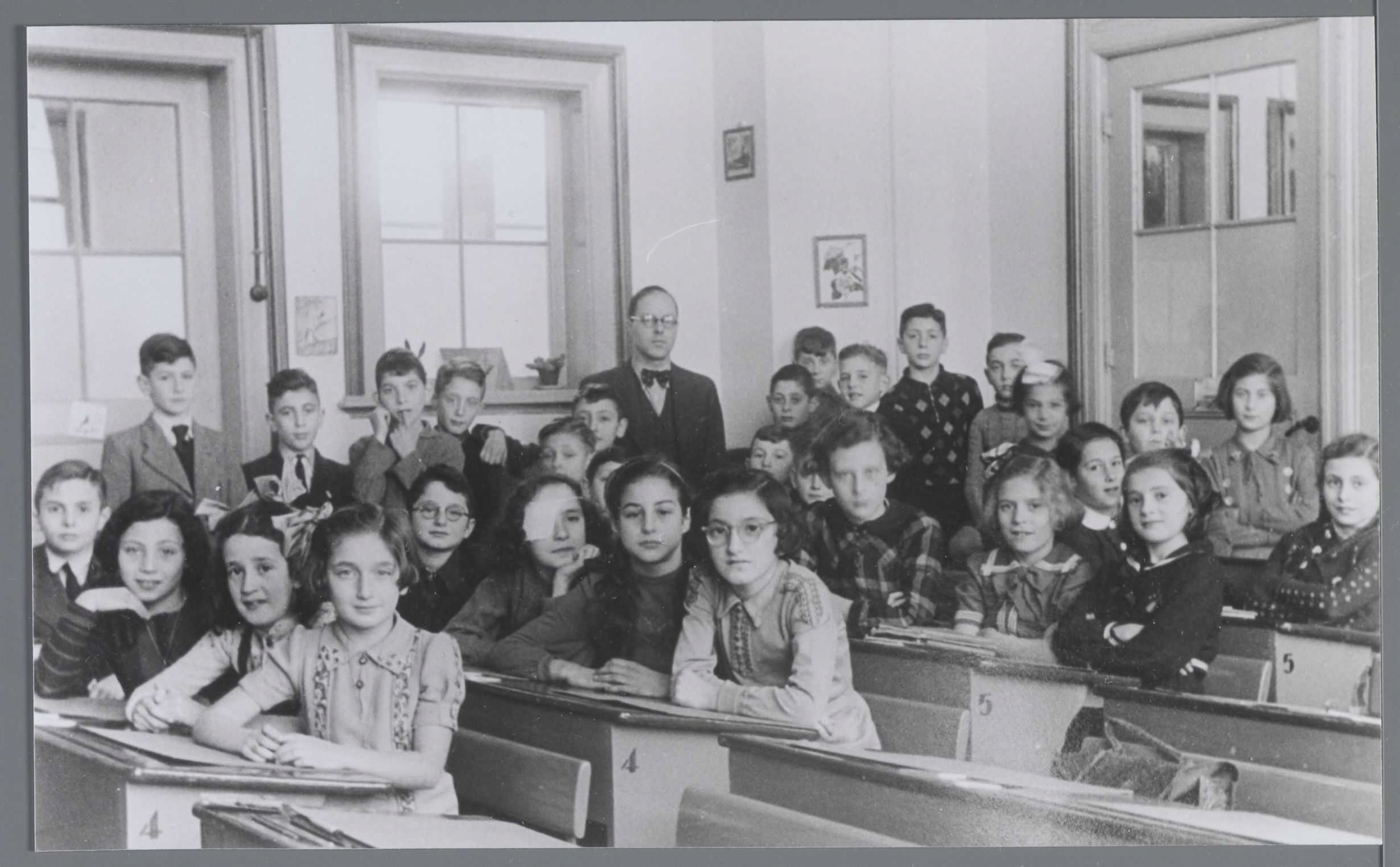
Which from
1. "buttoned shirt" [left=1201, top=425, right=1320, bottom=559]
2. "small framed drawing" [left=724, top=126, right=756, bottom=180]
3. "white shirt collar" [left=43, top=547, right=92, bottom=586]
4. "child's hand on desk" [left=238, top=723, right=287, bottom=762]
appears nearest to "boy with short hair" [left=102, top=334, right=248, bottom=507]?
"white shirt collar" [left=43, top=547, right=92, bottom=586]

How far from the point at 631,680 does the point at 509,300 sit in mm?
830

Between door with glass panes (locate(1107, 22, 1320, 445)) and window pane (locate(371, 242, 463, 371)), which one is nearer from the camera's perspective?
door with glass panes (locate(1107, 22, 1320, 445))

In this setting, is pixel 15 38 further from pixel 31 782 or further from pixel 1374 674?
pixel 1374 674

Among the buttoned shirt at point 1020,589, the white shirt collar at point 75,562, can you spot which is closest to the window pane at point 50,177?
the white shirt collar at point 75,562

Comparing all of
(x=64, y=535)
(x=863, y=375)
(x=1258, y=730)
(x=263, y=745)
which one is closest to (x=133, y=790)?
(x=263, y=745)

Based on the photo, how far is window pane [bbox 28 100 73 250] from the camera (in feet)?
10.9

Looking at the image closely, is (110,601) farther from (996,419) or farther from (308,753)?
(996,419)

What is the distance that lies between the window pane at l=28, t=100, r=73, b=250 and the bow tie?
3.90 ft

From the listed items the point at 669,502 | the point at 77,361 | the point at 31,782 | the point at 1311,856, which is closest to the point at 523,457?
the point at 669,502

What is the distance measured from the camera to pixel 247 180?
3.41m

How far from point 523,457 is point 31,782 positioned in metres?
1.19

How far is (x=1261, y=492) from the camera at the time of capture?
331 centimetres

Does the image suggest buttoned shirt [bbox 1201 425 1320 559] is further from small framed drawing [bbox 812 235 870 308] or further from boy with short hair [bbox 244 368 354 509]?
boy with short hair [bbox 244 368 354 509]

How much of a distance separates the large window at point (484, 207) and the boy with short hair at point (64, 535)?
1.91 feet
